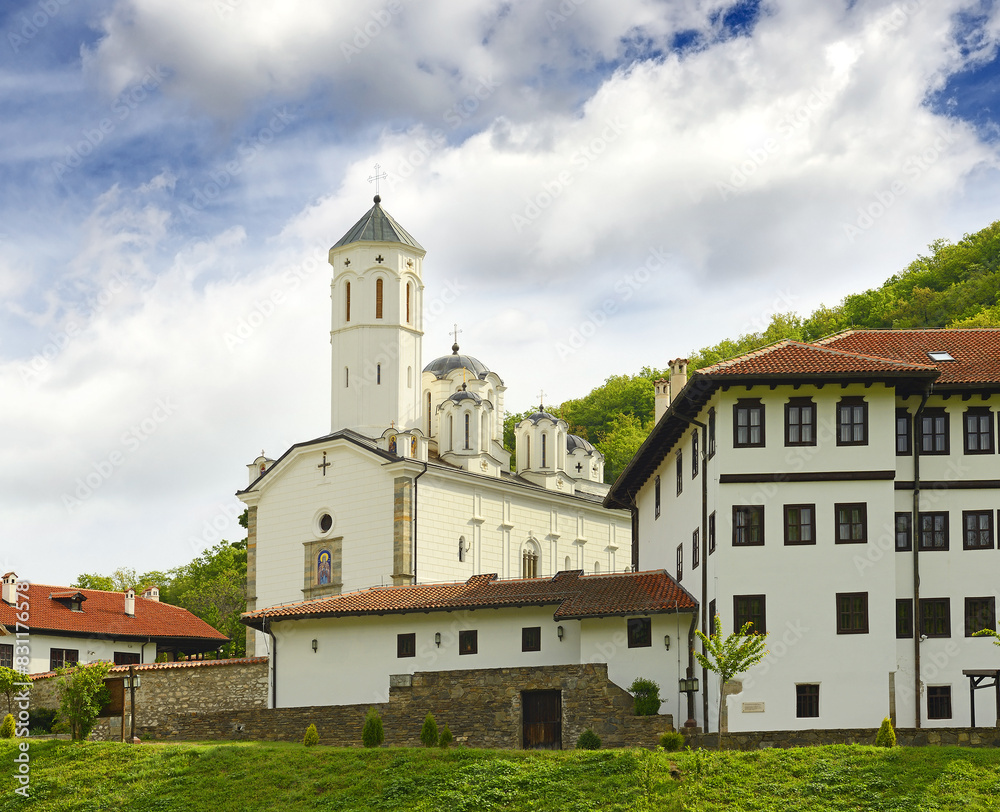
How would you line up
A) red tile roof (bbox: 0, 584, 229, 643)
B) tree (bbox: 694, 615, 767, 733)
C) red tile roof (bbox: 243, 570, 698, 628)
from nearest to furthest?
tree (bbox: 694, 615, 767, 733) → red tile roof (bbox: 243, 570, 698, 628) → red tile roof (bbox: 0, 584, 229, 643)

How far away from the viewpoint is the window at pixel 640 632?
33.8m

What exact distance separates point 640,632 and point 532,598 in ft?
10.6

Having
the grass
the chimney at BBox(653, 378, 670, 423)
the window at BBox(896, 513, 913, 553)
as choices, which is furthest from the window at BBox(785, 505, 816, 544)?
the chimney at BBox(653, 378, 670, 423)

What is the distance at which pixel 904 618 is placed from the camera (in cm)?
3164

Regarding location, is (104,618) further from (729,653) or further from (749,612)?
(729,653)

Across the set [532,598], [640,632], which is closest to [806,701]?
[640,632]

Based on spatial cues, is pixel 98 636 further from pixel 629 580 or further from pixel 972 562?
pixel 972 562

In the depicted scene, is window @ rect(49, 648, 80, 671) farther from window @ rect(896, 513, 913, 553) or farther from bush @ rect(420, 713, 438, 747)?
window @ rect(896, 513, 913, 553)

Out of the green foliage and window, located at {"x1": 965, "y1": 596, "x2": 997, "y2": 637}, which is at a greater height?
window, located at {"x1": 965, "y1": 596, "x2": 997, "y2": 637}

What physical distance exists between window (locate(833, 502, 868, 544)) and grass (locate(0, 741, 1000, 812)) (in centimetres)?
540

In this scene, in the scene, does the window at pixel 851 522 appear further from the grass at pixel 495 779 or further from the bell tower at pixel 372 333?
the bell tower at pixel 372 333

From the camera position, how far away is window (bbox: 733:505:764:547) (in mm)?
31234

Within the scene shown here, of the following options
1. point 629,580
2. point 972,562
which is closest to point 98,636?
point 629,580

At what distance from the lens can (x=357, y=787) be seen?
28422 mm
